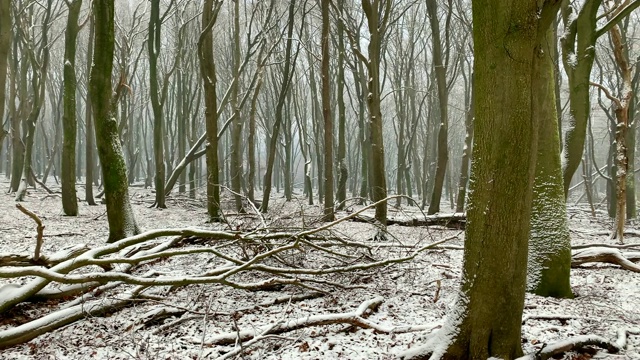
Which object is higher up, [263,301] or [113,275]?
[113,275]

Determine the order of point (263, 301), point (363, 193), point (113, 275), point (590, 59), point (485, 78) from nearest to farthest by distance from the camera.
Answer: point (485, 78) < point (113, 275) < point (263, 301) < point (590, 59) < point (363, 193)

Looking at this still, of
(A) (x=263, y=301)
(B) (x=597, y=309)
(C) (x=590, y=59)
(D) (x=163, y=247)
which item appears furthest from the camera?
(C) (x=590, y=59)

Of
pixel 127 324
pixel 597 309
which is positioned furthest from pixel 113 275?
pixel 597 309

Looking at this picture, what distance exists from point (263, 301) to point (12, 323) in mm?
1980

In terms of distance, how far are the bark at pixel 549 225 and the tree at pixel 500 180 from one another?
1.64 m

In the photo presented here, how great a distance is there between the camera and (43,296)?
3.67m

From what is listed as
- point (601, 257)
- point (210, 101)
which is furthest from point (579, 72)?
point (210, 101)

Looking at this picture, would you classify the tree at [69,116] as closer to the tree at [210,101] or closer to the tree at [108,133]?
the tree at [210,101]

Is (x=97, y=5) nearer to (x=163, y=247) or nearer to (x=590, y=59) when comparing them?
(x=163, y=247)

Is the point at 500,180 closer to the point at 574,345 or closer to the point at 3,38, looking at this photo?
the point at 574,345

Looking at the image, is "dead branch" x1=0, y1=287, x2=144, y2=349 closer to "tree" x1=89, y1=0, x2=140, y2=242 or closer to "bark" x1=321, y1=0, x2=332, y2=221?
"tree" x1=89, y1=0, x2=140, y2=242

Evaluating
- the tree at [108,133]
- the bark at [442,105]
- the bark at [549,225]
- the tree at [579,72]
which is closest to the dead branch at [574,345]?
the bark at [549,225]

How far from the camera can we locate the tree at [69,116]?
8.95m

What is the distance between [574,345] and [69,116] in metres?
9.82
